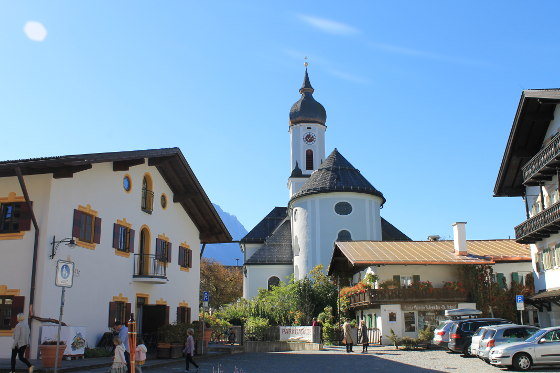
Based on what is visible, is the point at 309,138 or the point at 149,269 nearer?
the point at 149,269

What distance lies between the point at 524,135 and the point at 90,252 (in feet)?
66.0

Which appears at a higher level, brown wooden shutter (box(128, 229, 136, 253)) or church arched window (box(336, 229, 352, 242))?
church arched window (box(336, 229, 352, 242))

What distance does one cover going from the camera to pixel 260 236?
65.8 metres

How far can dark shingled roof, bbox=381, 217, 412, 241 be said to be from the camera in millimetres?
57722

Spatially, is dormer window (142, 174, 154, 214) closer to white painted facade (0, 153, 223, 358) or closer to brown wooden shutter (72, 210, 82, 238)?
white painted facade (0, 153, 223, 358)

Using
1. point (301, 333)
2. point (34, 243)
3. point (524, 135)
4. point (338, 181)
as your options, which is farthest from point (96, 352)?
point (338, 181)

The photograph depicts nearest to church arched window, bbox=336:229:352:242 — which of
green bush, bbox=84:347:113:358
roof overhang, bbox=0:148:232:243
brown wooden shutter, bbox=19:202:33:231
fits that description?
roof overhang, bbox=0:148:232:243

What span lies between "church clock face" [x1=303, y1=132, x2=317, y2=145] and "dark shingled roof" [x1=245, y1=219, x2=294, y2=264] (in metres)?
15.0

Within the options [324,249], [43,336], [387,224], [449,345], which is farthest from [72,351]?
[387,224]

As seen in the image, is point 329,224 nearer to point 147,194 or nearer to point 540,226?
point 540,226

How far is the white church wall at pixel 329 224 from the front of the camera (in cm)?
5075

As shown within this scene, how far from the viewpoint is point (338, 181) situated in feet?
171

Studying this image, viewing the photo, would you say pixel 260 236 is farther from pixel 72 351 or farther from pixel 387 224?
pixel 72 351

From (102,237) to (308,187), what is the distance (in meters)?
31.9
